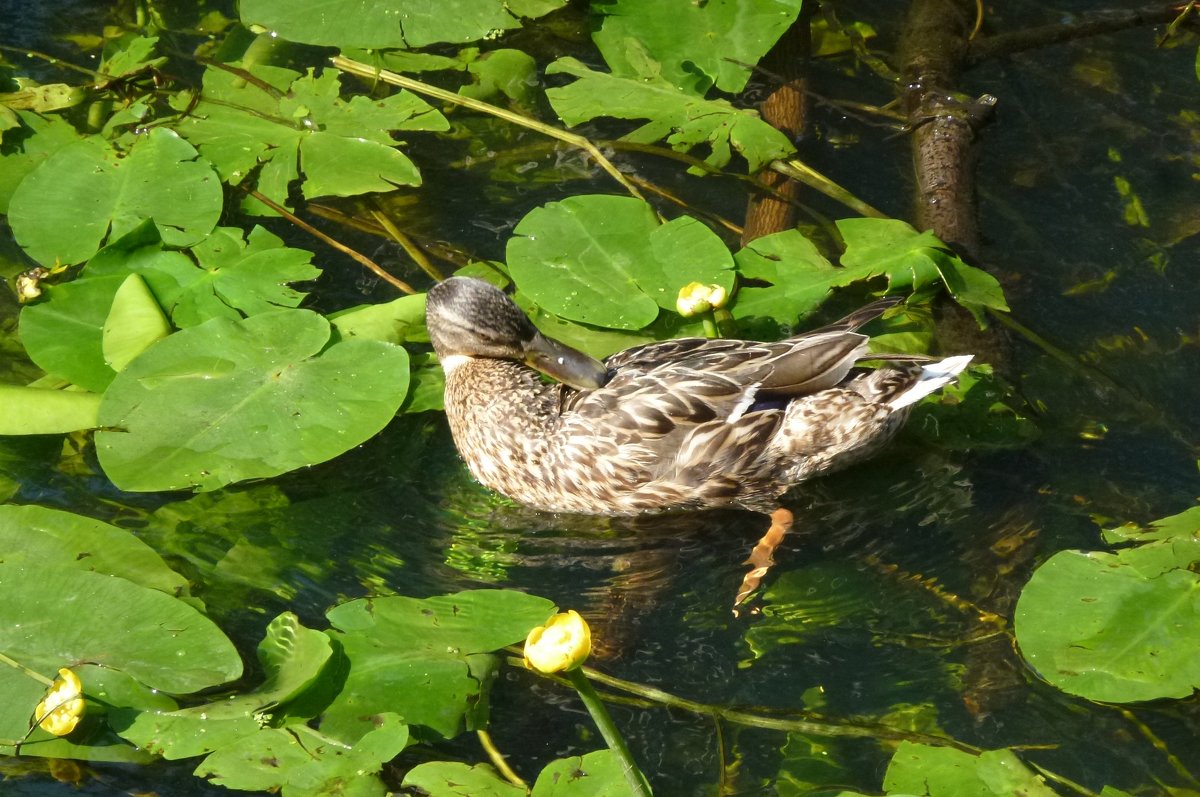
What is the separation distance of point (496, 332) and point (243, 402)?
3.40 feet

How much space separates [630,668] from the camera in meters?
4.51

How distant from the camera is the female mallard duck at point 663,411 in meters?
4.93

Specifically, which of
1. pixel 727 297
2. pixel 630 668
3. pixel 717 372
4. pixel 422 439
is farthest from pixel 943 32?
pixel 630 668

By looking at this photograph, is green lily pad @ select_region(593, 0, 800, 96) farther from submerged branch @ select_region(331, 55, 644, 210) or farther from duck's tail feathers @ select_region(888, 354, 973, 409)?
duck's tail feathers @ select_region(888, 354, 973, 409)

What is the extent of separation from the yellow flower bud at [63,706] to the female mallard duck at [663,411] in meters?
1.98

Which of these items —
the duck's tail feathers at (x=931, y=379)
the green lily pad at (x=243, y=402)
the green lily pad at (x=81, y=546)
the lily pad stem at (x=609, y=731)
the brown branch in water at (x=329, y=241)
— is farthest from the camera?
the brown branch in water at (x=329, y=241)

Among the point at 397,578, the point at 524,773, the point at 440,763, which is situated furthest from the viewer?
the point at 397,578

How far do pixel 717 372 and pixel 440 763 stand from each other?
1.91 metres

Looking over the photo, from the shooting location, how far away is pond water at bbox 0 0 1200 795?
4.20m

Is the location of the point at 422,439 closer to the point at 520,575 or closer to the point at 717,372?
the point at 520,575

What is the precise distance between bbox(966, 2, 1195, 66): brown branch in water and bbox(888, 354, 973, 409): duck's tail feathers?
2.78m

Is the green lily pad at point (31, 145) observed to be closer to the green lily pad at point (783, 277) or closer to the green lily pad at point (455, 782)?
the green lily pad at point (783, 277)

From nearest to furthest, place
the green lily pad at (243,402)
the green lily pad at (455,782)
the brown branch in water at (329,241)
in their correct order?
1. the green lily pad at (455,782)
2. the green lily pad at (243,402)
3. the brown branch in water at (329,241)

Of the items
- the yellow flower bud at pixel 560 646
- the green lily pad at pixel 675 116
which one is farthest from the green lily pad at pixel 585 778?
the green lily pad at pixel 675 116
